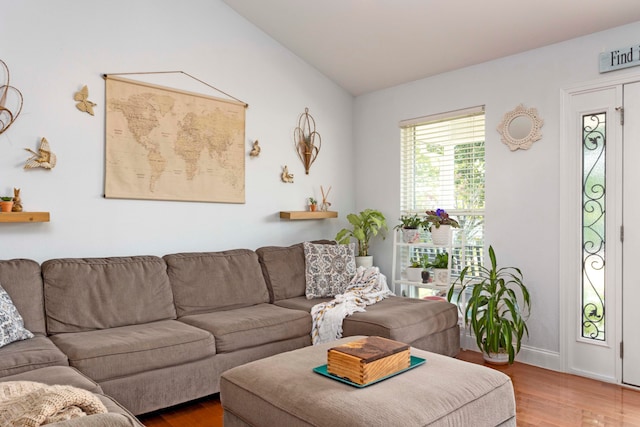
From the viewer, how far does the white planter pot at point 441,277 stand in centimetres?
392

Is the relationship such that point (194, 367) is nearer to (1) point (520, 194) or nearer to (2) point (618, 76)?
(1) point (520, 194)

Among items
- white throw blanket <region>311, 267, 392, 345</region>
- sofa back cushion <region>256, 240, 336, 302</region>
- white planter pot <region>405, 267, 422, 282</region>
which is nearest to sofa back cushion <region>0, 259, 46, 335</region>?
sofa back cushion <region>256, 240, 336, 302</region>

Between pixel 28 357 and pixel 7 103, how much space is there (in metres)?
1.59

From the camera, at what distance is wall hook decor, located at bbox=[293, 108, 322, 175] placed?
4.44 metres

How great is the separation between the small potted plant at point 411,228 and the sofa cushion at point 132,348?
6.54 feet

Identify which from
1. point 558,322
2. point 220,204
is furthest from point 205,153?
point 558,322

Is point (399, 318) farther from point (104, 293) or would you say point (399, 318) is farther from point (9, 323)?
point (9, 323)

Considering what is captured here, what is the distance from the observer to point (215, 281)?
3445 mm

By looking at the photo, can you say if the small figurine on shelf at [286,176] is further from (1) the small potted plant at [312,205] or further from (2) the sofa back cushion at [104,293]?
(2) the sofa back cushion at [104,293]

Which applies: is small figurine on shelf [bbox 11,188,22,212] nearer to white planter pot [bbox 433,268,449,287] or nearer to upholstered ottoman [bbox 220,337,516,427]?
upholstered ottoman [bbox 220,337,516,427]

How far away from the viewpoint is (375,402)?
1710 mm

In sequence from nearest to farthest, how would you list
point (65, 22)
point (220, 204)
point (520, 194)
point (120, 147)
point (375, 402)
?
point (375, 402), point (65, 22), point (120, 147), point (520, 194), point (220, 204)

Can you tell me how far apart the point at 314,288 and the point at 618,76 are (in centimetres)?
259

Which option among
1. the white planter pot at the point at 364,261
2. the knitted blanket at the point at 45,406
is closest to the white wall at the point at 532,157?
the white planter pot at the point at 364,261
